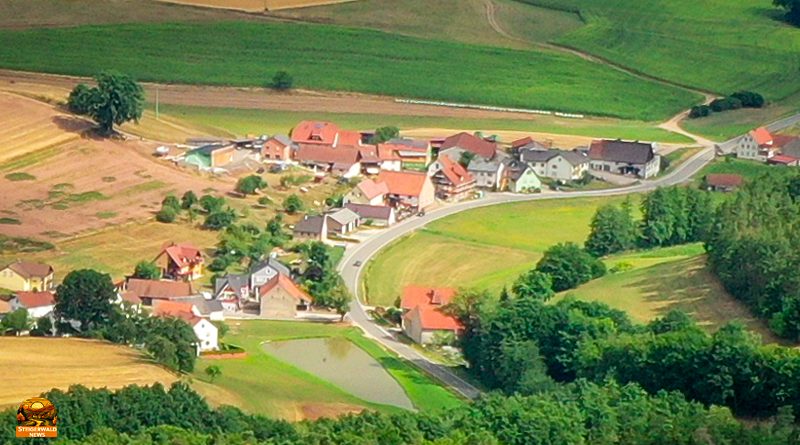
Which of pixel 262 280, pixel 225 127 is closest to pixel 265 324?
pixel 262 280

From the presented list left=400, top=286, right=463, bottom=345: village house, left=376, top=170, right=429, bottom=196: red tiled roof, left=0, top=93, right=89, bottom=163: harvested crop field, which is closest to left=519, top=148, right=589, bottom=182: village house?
left=376, top=170, right=429, bottom=196: red tiled roof

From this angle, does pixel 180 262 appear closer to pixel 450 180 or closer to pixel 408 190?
pixel 408 190

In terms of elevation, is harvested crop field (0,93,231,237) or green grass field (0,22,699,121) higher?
green grass field (0,22,699,121)

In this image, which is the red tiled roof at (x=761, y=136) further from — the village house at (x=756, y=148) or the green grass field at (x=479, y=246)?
the green grass field at (x=479, y=246)

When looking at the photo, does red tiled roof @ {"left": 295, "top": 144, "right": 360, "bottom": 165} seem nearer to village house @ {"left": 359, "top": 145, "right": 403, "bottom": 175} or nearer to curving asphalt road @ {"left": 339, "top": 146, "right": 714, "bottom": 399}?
village house @ {"left": 359, "top": 145, "right": 403, "bottom": 175}

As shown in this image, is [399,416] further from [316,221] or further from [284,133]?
[284,133]

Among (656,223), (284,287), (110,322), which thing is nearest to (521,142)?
(656,223)
